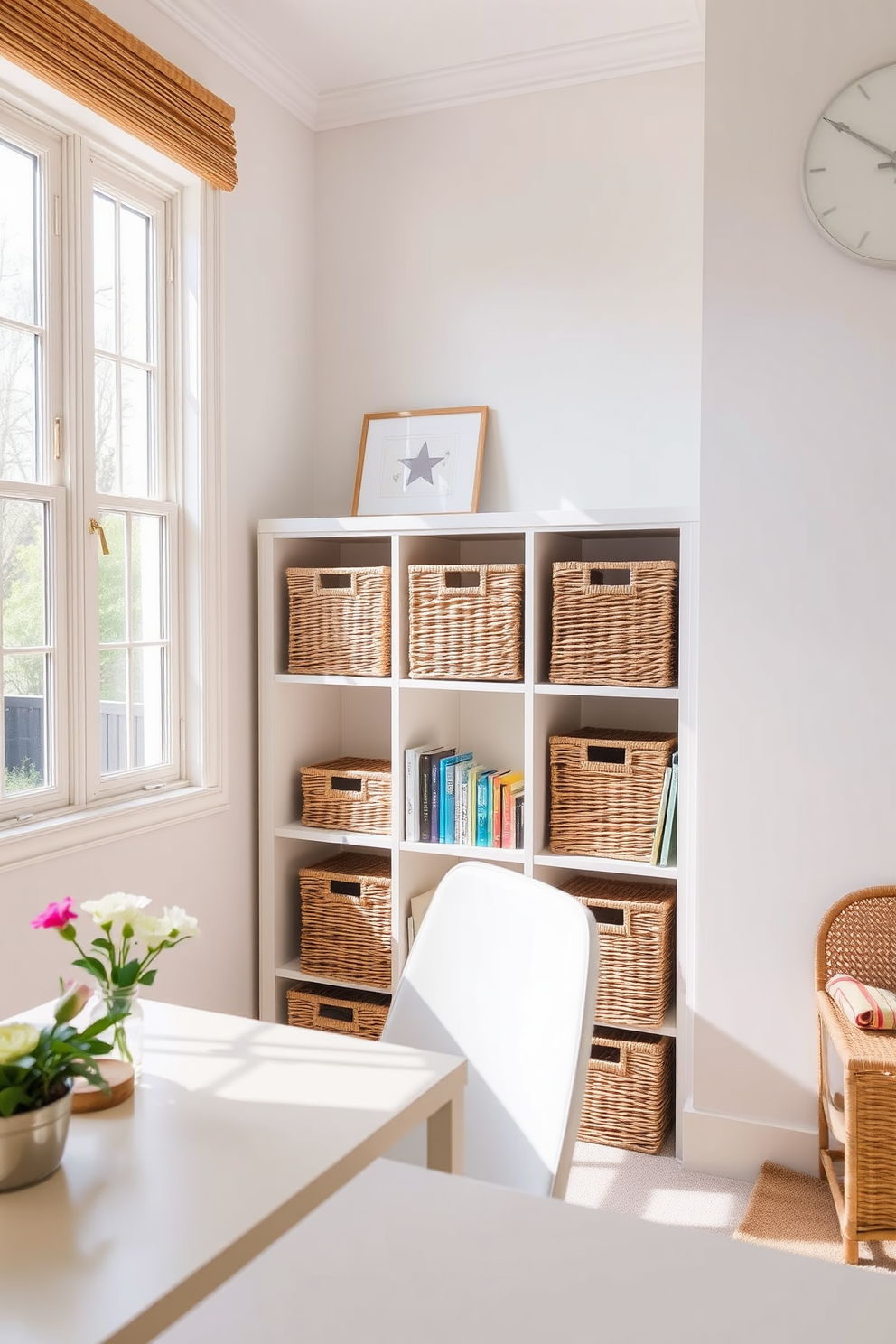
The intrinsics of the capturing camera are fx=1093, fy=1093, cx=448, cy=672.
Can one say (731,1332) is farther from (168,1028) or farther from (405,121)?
(405,121)

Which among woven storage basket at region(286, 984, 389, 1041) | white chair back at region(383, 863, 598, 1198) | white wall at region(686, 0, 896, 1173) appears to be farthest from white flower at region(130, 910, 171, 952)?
woven storage basket at region(286, 984, 389, 1041)

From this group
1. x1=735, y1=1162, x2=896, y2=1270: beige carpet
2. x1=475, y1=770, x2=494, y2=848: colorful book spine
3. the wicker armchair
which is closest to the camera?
the wicker armchair

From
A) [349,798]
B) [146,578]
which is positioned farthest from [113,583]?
[349,798]

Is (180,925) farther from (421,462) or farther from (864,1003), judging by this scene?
(421,462)

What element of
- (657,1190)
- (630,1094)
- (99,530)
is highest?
(99,530)

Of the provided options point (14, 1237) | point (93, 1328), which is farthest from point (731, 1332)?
point (14, 1237)

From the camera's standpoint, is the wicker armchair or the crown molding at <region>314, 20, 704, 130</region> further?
the crown molding at <region>314, 20, 704, 130</region>

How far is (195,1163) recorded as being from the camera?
1117 mm

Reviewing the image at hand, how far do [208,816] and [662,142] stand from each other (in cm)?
214

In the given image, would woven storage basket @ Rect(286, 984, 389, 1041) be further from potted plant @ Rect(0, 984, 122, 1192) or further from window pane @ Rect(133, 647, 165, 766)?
potted plant @ Rect(0, 984, 122, 1192)

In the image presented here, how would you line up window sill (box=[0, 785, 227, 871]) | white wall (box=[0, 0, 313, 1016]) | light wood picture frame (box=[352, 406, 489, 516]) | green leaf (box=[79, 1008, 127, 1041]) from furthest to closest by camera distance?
1. light wood picture frame (box=[352, 406, 489, 516])
2. white wall (box=[0, 0, 313, 1016])
3. window sill (box=[0, 785, 227, 871])
4. green leaf (box=[79, 1008, 127, 1041])

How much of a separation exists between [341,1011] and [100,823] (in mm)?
938

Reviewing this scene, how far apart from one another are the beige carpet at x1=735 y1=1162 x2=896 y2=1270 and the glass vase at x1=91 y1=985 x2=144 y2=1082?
140cm

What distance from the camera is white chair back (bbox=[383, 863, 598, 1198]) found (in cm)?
136
